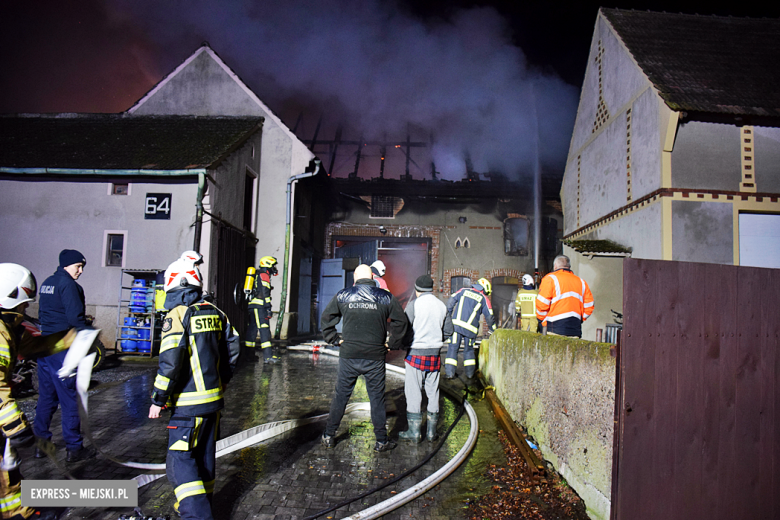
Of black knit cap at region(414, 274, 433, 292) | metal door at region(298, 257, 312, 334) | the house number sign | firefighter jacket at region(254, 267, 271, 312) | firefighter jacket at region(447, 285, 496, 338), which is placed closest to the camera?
black knit cap at region(414, 274, 433, 292)

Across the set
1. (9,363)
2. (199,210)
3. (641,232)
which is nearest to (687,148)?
(641,232)

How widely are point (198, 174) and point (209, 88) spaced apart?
5.17 m

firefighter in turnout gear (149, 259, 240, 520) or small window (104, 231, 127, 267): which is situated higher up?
small window (104, 231, 127, 267)

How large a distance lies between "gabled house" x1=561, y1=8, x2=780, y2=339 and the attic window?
8.24 m

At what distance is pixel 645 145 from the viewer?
392 inches

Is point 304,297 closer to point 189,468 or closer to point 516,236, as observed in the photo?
point 516,236

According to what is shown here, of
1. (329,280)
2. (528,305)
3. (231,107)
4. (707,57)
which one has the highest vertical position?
(707,57)

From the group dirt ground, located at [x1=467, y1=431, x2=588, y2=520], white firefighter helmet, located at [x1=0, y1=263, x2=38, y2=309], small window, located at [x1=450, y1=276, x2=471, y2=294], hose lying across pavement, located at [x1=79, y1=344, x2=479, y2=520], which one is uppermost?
small window, located at [x1=450, y1=276, x2=471, y2=294]

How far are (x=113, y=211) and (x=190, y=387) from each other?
9.90m

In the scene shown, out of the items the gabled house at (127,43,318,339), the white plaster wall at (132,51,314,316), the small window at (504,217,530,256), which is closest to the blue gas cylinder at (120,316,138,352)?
the gabled house at (127,43,318,339)

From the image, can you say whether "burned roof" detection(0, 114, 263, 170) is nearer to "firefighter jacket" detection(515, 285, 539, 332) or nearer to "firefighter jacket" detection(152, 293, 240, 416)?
"firefighter jacket" detection(515, 285, 539, 332)

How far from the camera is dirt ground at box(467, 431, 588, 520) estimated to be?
3.26m

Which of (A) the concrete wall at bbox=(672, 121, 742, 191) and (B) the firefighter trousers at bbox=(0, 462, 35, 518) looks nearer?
(B) the firefighter trousers at bbox=(0, 462, 35, 518)

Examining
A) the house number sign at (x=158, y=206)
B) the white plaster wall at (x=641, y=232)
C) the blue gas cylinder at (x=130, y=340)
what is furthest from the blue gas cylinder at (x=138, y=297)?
the white plaster wall at (x=641, y=232)
